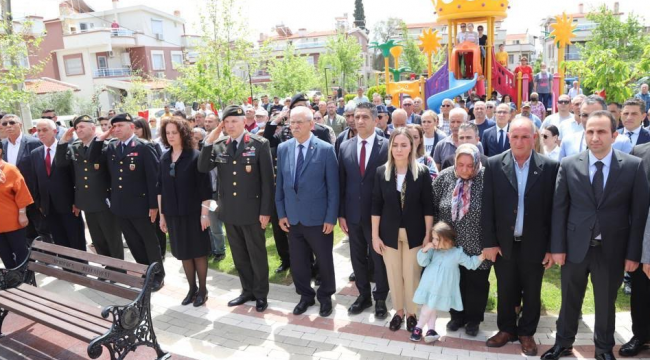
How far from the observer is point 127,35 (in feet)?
125

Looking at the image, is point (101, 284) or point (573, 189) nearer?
point (573, 189)

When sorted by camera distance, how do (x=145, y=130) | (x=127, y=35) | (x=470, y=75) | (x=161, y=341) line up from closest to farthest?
(x=161, y=341)
(x=145, y=130)
(x=470, y=75)
(x=127, y=35)

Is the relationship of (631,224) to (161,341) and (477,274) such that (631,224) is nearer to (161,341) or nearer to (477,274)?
(477,274)

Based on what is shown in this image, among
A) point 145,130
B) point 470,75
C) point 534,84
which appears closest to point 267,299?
point 145,130

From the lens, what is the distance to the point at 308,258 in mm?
5090

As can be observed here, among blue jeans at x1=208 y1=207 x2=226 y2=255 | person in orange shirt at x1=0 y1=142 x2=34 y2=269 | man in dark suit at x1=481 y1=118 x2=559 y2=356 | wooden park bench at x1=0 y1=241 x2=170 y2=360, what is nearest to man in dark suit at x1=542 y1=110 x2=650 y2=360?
man in dark suit at x1=481 y1=118 x2=559 y2=356

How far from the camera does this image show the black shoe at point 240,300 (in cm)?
538

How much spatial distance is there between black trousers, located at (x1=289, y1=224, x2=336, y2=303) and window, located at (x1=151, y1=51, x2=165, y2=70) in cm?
3959

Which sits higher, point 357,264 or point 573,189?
point 573,189

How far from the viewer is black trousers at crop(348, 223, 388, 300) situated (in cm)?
479

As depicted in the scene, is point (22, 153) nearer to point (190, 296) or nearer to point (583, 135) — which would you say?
point (190, 296)

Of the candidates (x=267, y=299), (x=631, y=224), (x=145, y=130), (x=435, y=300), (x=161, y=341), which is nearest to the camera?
(x=631, y=224)

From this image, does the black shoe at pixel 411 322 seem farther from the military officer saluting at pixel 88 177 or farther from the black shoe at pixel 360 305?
the military officer saluting at pixel 88 177

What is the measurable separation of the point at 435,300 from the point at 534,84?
1465cm
